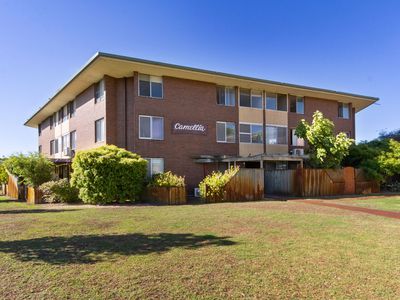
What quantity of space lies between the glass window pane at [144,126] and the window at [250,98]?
761cm

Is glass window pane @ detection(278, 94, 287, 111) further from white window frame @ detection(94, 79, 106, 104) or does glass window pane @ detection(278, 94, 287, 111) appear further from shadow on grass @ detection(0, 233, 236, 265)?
shadow on grass @ detection(0, 233, 236, 265)

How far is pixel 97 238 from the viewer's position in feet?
27.6

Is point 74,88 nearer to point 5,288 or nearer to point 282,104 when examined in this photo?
point 282,104

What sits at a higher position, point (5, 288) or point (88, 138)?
point (88, 138)

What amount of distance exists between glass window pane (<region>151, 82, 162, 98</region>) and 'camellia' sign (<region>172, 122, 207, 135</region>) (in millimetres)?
2064

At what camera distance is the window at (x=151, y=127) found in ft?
71.4

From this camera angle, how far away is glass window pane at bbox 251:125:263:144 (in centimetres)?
2628

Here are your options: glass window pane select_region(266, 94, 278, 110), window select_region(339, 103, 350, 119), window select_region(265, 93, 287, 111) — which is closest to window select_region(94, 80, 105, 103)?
window select_region(265, 93, 287, 111)

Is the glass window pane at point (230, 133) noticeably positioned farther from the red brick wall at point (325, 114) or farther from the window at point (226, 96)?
the red brick wall at point (325, 114)

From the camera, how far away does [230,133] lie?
995 inches

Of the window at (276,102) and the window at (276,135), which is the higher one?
the window at (276,102)

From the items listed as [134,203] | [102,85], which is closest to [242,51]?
[102,85]

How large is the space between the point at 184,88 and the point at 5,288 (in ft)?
63.2

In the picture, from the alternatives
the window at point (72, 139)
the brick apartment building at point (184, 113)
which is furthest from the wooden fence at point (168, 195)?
the window at point (72, 139)
